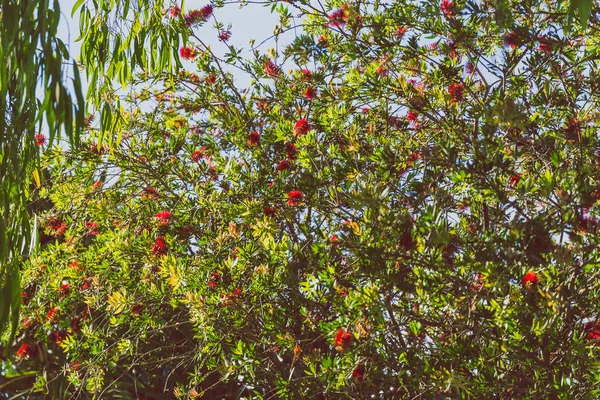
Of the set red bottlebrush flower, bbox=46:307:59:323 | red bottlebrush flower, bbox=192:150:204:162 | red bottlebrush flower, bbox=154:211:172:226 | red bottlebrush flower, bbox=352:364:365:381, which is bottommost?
red bottlebrush flower, bbox=352:364:365:381

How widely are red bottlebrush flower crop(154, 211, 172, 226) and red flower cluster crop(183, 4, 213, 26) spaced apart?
142cm

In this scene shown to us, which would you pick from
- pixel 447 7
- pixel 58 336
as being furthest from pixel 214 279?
pixel 447 7

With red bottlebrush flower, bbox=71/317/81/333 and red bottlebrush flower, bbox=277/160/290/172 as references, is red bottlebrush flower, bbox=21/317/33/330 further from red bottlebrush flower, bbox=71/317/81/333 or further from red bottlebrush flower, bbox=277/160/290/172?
red bottlebrush flower, bbox=277/160/290/172

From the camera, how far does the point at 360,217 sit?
4.62m

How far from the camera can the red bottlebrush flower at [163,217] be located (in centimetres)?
543

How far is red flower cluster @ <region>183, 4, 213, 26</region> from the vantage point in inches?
224

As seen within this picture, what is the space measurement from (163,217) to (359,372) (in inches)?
74.8

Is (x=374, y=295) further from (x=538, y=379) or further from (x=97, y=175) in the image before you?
(x=97, y=175)

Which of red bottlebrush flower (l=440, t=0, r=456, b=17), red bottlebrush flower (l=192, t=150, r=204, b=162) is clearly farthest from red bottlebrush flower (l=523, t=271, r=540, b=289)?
red bottlebrush flower (l=192, t=150, r=204, b=162)

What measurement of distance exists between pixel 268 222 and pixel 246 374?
1.33 m

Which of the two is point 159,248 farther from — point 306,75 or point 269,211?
point 306,75

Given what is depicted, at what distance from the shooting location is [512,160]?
3.65 m

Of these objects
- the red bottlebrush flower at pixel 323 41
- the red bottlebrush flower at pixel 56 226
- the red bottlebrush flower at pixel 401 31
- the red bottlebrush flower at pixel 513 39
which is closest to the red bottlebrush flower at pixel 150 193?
the red bottlebrush flower at pixel 56 226

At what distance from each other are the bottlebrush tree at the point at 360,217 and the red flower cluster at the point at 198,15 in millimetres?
10
